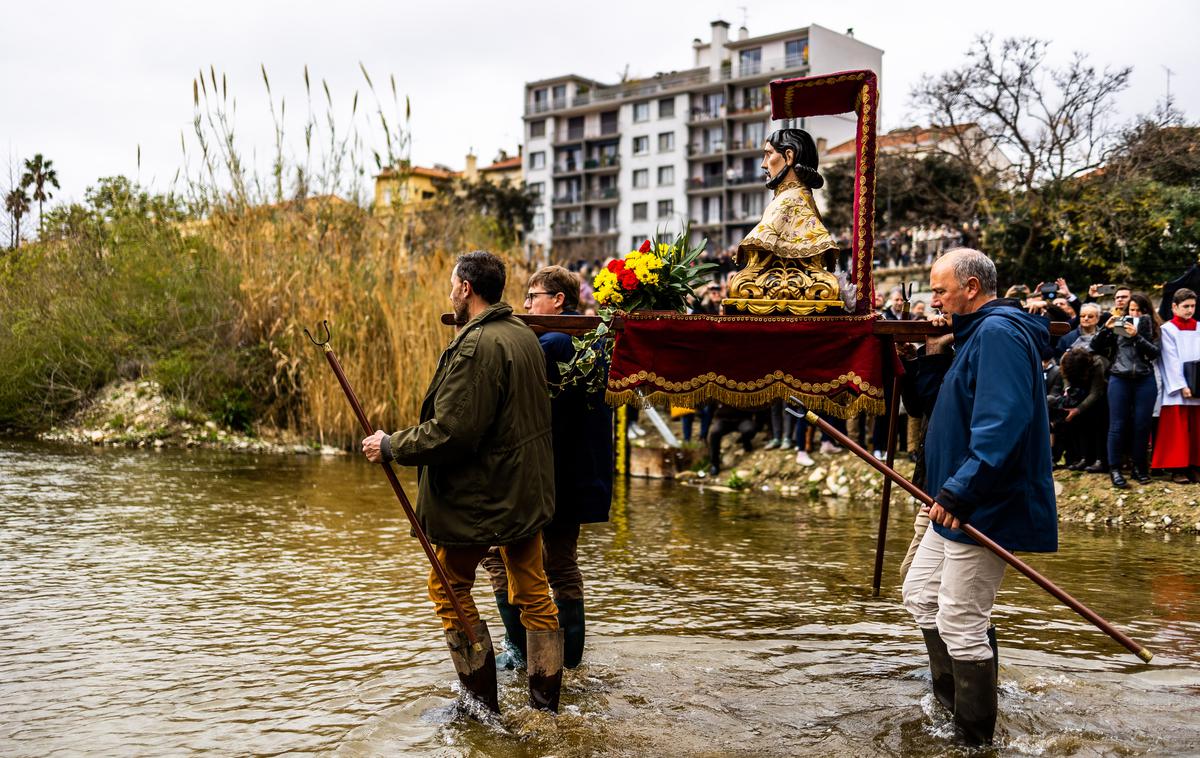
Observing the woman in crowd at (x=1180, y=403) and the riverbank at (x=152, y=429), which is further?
the riverbank at (x=152, y=429)

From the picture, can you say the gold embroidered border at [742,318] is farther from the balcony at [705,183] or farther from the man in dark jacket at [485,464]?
the balcony at [705,183]

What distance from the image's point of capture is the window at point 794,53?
65875 millimetres

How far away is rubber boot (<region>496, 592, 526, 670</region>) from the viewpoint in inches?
238

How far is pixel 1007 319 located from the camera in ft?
15.6

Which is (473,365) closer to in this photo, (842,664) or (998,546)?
(998,546)

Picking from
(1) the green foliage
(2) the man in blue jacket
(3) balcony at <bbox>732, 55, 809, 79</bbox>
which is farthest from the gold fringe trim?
(3) balcony at <bbox>732, 55, 809, 79</bbox>

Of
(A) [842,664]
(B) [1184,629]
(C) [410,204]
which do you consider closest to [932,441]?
(A) [842,664]

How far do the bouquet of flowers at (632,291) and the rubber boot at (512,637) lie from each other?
1.29m

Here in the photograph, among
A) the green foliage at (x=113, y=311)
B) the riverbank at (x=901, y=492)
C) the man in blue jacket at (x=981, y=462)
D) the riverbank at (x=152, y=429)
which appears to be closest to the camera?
the man in blue jacket at (x=981, y=462)

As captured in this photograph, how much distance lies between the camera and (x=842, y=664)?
20.5 ft

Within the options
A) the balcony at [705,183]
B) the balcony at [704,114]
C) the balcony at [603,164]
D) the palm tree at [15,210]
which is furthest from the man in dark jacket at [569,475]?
the balcony at [603,164]

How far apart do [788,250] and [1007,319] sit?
1.49m

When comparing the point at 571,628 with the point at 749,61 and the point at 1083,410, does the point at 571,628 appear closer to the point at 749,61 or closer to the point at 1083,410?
the point at 1083,410

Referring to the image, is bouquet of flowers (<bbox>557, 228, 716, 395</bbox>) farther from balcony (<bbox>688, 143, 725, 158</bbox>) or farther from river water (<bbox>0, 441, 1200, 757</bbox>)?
balcony (<bbox>688, 143, 725, 158</bbox>)
